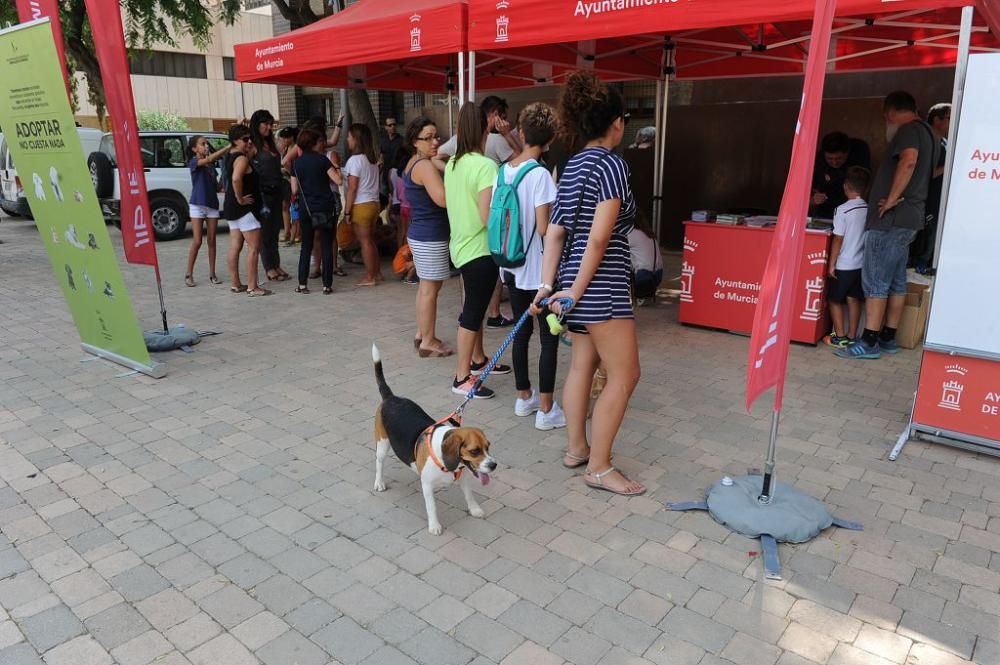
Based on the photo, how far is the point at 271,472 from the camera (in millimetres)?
3795

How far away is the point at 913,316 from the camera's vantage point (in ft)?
18.6

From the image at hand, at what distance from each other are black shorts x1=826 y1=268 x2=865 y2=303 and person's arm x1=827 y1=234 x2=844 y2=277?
39mm

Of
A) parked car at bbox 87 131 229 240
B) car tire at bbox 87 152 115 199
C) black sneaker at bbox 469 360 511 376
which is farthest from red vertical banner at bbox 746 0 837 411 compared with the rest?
car tire at bbox 87 152 115 199

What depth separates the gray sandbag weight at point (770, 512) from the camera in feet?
10.2

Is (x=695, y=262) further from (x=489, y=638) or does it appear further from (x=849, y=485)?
(x=489, y=638)

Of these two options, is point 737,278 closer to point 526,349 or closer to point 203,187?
point 526,349

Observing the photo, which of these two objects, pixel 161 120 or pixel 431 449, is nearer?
pixel 431 449

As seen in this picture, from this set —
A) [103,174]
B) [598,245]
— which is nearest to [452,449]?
[598,245]

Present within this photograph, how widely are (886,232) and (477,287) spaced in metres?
3.10

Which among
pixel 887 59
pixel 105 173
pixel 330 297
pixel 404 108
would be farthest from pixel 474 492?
pixel 404 108

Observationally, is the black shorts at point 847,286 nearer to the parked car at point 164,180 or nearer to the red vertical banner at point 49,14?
the red vertical banner at point 49,14

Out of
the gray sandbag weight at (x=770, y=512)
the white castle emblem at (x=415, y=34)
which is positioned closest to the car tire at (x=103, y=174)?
the white castle emblem at (x=415, y=34)

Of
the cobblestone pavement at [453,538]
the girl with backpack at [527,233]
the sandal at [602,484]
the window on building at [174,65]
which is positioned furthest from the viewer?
the window on building at [174,65]

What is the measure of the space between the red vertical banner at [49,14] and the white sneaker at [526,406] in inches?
140
